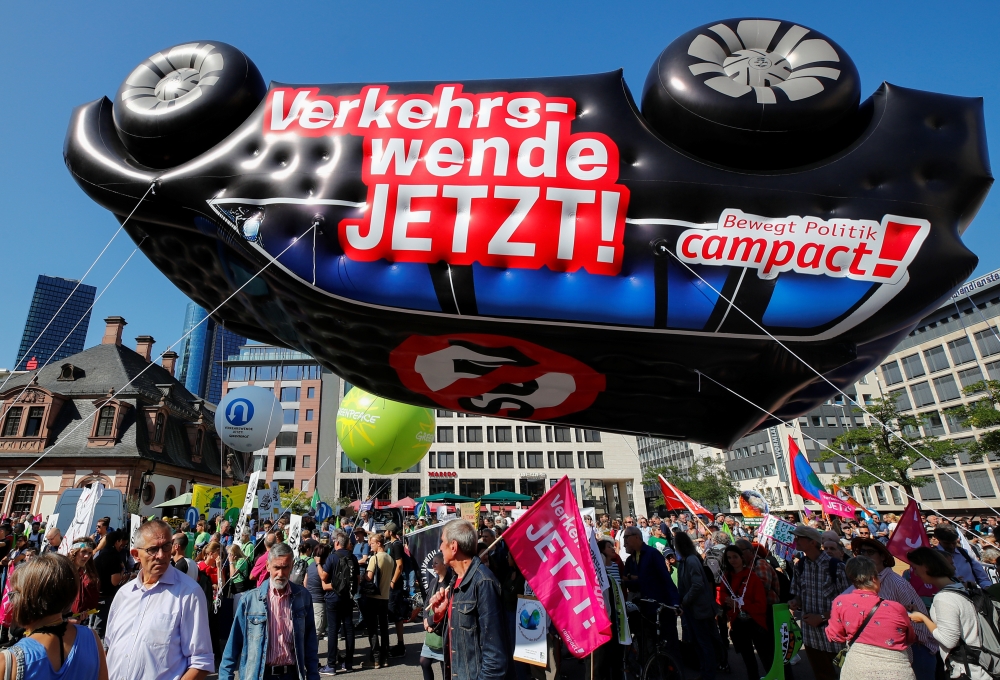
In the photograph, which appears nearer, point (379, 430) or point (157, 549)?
point (157, 549)

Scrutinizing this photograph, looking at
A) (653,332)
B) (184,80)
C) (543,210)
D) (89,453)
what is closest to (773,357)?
(653,332)

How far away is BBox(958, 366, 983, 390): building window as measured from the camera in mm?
50347

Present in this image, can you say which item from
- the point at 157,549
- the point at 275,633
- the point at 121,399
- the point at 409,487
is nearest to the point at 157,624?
the point at 157,549

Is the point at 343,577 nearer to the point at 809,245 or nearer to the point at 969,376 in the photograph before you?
the point at 809,245

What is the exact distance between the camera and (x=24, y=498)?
32.3m

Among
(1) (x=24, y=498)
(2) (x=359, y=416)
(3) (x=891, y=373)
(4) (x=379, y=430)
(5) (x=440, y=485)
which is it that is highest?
(3) (x=891, y=373)

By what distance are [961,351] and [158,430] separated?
222 ft

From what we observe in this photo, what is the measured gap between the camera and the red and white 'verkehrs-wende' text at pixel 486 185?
4746 millimetres

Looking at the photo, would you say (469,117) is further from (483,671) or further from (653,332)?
(483,671)

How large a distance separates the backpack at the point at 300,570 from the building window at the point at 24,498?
33.8 m

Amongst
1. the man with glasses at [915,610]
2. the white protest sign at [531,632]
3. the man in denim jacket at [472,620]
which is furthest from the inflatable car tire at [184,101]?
the man with glasses at [915,610]

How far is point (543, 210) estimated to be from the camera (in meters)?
4.78

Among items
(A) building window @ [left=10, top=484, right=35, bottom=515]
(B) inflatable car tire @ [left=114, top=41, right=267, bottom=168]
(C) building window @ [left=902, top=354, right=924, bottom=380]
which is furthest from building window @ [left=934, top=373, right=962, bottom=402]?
(A) building window @ [left=10, top=484, right=35, bottom=515]

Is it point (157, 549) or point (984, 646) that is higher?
point (157, 549)
